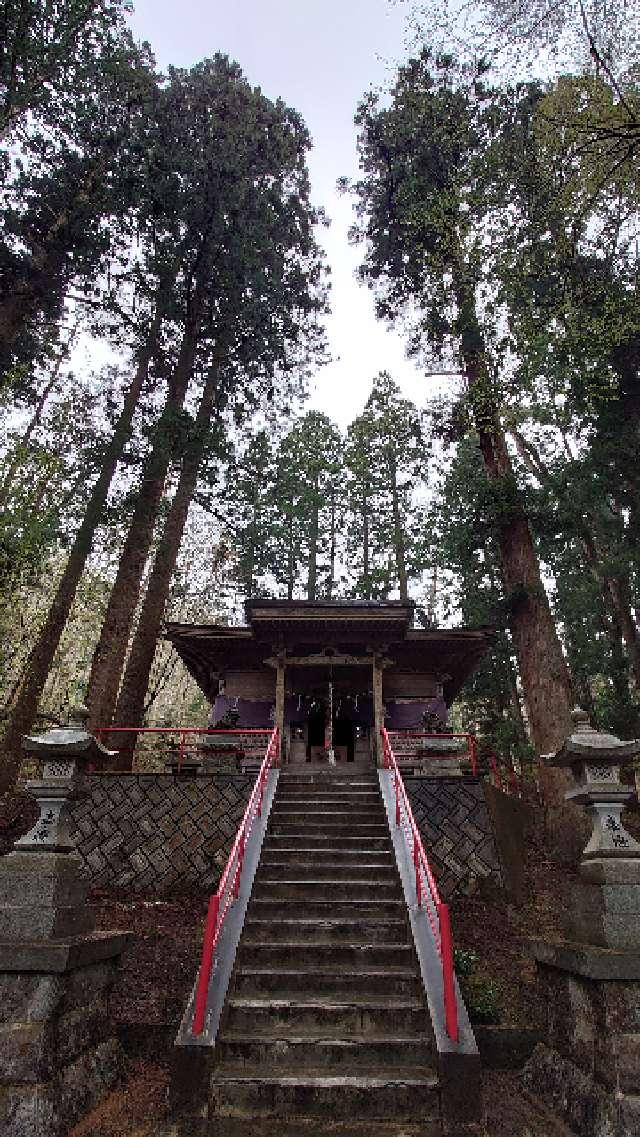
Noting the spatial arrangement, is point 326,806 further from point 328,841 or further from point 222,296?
point 222,296

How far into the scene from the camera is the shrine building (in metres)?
13.3

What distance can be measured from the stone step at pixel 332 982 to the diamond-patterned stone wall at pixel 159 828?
11.4ft

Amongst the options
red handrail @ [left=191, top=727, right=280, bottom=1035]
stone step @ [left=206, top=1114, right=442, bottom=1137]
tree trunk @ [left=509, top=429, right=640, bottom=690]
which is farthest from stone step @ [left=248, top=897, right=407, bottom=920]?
tree trunk @ [left=509, top=429, right=640, bottom=690]

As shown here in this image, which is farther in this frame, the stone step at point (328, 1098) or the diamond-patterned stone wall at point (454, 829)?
the diamond-patterned stone wall at point (454, 829)

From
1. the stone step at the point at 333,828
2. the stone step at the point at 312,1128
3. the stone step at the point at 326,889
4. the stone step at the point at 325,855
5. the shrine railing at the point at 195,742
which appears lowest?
the stone step at the point at 312,1128

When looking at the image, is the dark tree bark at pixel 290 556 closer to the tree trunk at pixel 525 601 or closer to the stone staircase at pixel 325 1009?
the tree trunk at pixel 525 601

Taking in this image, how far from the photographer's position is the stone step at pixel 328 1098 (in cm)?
442

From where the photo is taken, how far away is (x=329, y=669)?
1473cm

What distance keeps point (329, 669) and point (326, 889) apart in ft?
25.5

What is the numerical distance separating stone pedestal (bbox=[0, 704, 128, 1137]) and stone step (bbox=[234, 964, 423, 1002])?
4.38 ft

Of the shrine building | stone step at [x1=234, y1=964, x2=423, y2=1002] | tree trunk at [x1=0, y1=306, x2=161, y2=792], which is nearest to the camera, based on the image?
stone step at [x1=234, y1=964, x2=423, y2=1002]

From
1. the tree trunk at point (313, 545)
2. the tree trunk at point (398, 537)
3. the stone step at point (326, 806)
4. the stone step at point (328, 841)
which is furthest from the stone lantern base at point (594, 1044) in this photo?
the tree trunk at point (313, 545)

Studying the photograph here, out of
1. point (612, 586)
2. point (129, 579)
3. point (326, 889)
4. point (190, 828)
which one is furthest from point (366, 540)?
point (326, 889)

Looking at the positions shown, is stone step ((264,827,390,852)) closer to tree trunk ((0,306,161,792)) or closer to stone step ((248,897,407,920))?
stone step ((248,897,407,920))
